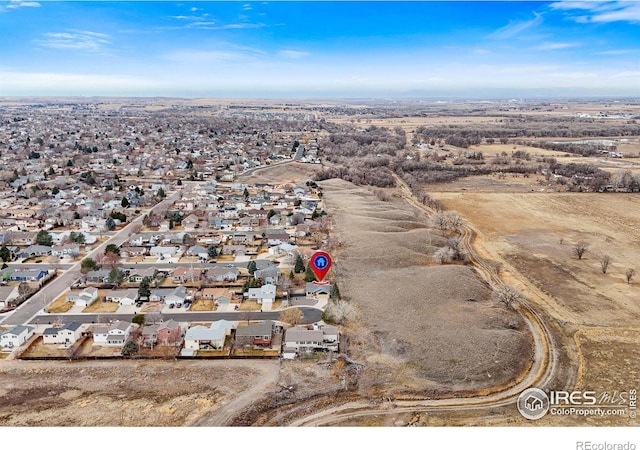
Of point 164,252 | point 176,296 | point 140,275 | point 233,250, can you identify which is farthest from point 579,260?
point 140,275

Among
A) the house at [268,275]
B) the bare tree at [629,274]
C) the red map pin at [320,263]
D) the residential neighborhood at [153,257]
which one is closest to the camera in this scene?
the red map pin at [320,263]

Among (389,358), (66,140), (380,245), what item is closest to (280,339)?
(389,358)

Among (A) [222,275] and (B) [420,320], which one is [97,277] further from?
(B) [420,320]

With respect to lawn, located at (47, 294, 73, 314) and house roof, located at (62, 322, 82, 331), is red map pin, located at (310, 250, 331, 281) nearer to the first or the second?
house roof, located at (62, 322, 82, 331)

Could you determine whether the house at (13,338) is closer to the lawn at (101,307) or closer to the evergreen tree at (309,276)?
the lawn at (101,307)

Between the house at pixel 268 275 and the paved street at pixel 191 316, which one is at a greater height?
the house at pixel 268 275

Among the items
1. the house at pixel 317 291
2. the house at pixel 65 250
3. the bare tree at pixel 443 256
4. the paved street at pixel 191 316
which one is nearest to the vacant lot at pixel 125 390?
the paved street at pixel 191 316

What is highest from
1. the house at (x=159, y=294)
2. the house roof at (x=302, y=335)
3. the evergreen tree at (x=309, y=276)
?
the evergreen tree at (x=309, y=276)

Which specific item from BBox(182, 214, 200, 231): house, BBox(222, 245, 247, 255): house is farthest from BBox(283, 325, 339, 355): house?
BBox(182, 214, 200, 231): house

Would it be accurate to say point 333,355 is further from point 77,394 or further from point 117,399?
point 77,394
